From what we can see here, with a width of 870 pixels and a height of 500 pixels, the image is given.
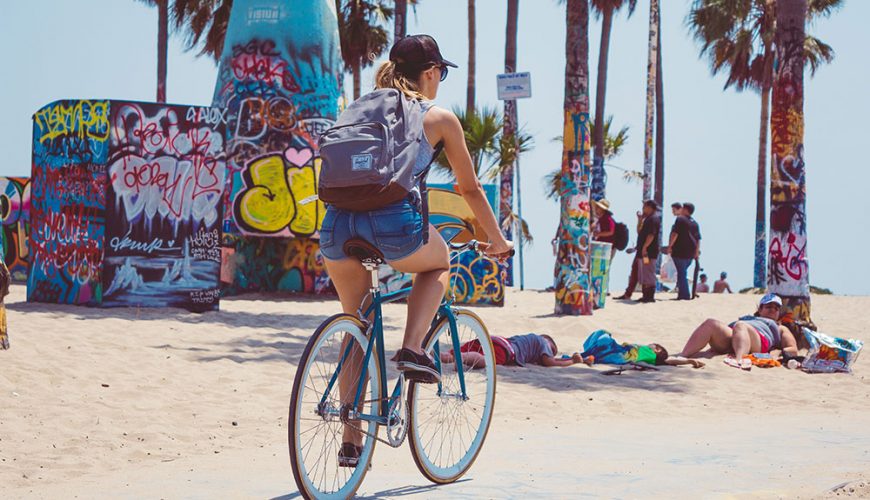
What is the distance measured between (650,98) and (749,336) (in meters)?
18.2

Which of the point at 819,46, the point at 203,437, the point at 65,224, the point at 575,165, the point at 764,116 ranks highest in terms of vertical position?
the point at 819,46

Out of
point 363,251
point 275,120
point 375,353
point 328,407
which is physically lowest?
point 328,407

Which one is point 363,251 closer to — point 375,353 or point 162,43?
point 375,353

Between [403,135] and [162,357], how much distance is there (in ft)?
19.5

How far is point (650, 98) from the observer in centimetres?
2814

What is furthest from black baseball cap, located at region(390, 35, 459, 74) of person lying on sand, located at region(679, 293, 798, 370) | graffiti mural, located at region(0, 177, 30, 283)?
graffiti mural, located at region(0, 177, 30, 283)

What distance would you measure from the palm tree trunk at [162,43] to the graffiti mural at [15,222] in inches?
302

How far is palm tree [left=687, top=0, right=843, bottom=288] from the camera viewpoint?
32.0 m

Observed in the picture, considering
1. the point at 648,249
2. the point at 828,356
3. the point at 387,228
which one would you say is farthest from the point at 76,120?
the point at 387,228

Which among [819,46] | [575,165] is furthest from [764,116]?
[575,165]

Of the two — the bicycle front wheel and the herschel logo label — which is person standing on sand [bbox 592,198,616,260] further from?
the herschel logo label

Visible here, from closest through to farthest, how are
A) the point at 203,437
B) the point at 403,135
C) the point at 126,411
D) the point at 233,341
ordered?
1. the point at 403,135
2. the point at 203,437
3. the point at 126,411
4. the point at 233,341

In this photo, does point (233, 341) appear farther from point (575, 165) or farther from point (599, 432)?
point (575, 165)

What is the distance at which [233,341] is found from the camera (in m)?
11.1
